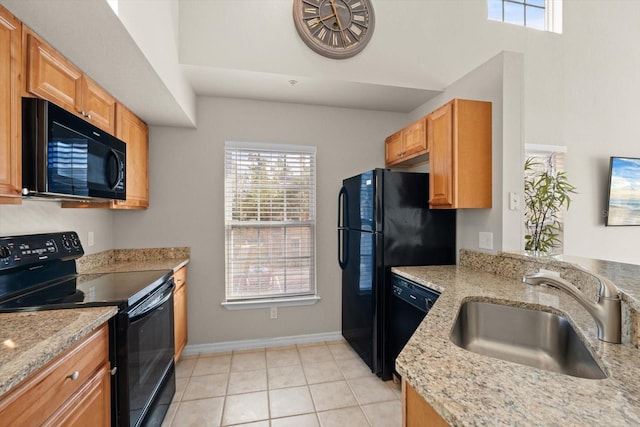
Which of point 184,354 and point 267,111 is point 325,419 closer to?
point 184,354

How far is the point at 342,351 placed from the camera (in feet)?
9.37

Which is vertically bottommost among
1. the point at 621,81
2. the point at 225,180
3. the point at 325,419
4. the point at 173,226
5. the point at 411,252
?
the point at 325,419

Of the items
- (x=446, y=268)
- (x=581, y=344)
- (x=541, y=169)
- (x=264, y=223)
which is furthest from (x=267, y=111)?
(x=541, y=169)

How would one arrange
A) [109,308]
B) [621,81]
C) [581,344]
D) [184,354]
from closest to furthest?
[581,344] < [109,308] < [184,354] < [621,81]

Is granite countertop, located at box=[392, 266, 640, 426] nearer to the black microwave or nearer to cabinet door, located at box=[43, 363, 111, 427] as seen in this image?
cabinet door, located at box=[43, 363, 111, 427]

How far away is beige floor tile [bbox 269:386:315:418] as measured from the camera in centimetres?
199

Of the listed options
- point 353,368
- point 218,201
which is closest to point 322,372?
point 353,368

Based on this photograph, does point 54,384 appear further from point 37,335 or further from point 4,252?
point 4,252

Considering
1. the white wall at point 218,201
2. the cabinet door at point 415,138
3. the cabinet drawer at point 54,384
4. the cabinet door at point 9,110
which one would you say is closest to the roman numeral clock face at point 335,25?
the white wall at point 218,201

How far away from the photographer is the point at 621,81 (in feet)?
A: 11.3

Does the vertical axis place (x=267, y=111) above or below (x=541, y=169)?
above

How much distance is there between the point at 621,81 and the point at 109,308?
536 centimetres

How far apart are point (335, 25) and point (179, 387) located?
317 centimetres

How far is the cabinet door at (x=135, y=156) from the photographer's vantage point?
2197 millimetres
